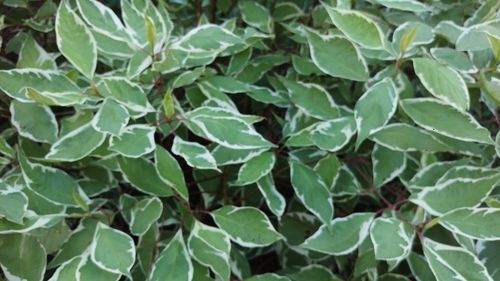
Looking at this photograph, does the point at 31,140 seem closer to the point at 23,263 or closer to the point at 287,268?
the point at 23,263

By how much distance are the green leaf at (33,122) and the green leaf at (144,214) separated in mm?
158

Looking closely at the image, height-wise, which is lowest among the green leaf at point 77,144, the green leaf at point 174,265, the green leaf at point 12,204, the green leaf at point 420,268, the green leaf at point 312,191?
the green leaf at point 420,268

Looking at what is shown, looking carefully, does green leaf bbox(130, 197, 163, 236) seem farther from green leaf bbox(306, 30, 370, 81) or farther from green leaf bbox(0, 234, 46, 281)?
green leaf bbox(306, 30, 370, 81)

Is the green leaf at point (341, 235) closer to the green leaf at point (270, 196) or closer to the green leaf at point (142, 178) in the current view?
the green leaf at point (270, 196)

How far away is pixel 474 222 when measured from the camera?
73cm

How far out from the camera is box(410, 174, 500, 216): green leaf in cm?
76

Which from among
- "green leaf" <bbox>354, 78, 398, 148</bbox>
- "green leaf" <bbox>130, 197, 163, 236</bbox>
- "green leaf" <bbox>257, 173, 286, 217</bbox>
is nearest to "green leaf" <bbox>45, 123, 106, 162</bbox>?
"green leaf" <bbox>130, 197, 163, 236</bbox>

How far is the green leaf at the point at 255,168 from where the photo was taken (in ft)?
2.52

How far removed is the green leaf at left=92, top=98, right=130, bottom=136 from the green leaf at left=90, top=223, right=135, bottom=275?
0.13 meters

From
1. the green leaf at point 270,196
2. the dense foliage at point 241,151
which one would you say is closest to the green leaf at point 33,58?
the dense foliage at point 241,151

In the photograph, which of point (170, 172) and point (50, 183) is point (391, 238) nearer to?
point (170, 172)

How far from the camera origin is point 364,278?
2.84 feet

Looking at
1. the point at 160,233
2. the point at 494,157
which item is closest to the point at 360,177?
the point at 494,157

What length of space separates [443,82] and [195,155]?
0.32 meters
